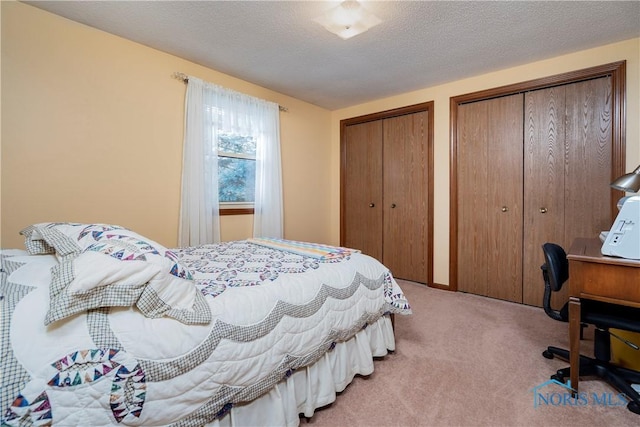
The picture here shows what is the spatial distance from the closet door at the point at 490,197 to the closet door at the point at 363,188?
1.04 metres

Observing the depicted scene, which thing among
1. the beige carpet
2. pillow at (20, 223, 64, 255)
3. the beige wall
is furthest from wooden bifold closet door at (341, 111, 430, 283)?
pillow at (20, 223, 64, 255)

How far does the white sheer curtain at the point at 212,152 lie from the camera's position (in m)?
2.73

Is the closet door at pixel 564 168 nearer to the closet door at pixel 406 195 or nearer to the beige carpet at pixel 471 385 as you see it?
the beige carpet at pixel 471 385

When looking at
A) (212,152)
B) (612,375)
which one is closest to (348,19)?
(212,152)

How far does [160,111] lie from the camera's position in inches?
102

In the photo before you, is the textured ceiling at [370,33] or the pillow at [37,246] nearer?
the pillow at [37,246]

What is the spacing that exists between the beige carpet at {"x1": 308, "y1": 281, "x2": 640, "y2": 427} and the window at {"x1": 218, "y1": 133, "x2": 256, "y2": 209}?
2091mm

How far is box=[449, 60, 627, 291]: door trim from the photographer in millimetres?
2426

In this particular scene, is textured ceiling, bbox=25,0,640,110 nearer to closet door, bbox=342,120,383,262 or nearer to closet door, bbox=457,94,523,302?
closet door, bbox=457,94,523,302

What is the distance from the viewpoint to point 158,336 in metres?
0.91

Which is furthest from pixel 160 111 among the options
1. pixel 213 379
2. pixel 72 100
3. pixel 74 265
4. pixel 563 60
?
pixel 563 60

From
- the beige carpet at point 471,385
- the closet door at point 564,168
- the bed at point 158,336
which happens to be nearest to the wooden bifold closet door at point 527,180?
the closet door at point 564,168

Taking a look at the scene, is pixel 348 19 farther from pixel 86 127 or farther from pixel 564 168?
pixel 564 168

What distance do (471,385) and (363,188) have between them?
111 inches
